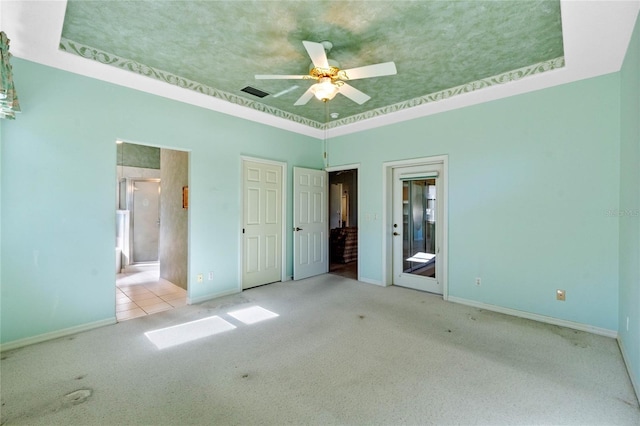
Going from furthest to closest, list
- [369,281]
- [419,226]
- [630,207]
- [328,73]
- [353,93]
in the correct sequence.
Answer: [369,281] → [419,226] → [353,93] → [328,73] → [630,207]

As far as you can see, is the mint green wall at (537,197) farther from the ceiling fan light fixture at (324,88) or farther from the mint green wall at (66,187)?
the mint green wall at (66,187)

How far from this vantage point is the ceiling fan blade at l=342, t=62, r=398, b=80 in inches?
95.2

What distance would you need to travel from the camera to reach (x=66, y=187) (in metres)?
2.98

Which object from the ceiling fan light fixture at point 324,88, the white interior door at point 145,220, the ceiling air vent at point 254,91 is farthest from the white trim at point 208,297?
the white interior door at point 145,220

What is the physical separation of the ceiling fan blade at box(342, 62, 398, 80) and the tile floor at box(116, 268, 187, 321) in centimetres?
356

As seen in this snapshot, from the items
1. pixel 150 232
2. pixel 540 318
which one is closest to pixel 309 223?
pixel 540 318

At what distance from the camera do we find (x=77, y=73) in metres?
3.02

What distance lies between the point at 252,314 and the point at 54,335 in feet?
6.38

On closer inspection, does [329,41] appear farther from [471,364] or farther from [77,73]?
[471,364]

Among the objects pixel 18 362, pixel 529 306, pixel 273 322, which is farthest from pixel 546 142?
pixel 18 362

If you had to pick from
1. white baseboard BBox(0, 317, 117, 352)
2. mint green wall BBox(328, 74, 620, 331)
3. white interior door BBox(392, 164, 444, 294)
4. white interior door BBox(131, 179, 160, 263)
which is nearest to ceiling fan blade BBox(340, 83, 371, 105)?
mint green wall BBox(328, 74, 620, 331)

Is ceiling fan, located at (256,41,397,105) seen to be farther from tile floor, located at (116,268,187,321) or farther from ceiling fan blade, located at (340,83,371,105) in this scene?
tile floor, located at (116,268,187,321)

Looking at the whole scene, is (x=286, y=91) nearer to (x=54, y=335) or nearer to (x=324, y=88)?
(x=324, y=88)

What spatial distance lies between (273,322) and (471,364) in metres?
2.01
